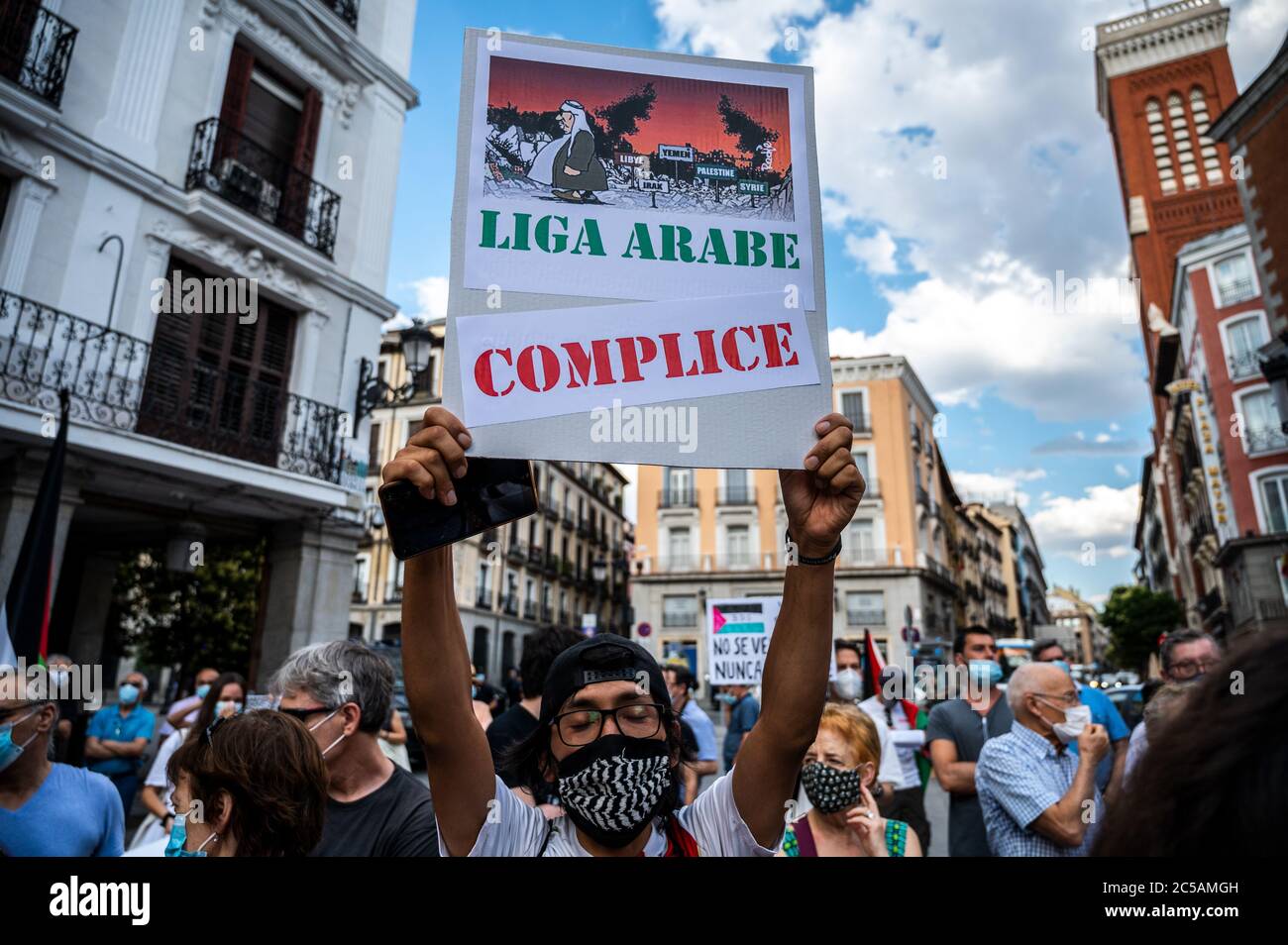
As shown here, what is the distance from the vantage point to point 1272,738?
736 mm

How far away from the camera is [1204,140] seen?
43031mm

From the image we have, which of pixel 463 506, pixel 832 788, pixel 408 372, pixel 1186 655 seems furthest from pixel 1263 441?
pixel 463 506

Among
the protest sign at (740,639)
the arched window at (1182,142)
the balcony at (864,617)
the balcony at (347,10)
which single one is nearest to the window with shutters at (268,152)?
the balcony at (347,10)

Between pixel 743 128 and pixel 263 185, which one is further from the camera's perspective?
pixel 263 185

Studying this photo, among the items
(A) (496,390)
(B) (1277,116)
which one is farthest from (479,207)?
(B) (1277,116)

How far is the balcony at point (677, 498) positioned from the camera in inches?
1688

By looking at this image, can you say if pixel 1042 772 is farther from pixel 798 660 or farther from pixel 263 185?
pixel 263 185

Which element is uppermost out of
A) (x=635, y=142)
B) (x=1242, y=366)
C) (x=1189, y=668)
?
(x=1242, y=366)

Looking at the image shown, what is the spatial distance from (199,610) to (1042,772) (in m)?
26.2

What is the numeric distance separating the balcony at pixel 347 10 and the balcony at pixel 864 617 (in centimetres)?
Result: 3483

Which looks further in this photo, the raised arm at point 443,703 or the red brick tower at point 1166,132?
the red brick tower at point 1166,132

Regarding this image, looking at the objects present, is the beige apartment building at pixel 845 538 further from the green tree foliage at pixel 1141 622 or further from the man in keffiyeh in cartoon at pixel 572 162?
the man in keffiyeh in cartoon at pixel 572 162

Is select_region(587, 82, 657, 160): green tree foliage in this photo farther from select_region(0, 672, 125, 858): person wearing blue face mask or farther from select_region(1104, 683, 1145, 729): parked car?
select_region(1104, 683, 1145, 729): parked car
